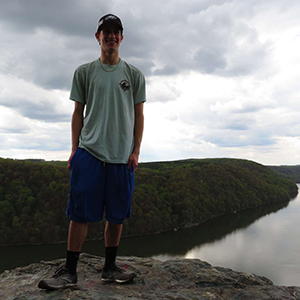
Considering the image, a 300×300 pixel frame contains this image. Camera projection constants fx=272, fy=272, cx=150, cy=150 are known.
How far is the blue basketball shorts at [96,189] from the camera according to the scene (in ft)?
8.33

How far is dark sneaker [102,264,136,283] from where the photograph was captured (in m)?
2.78

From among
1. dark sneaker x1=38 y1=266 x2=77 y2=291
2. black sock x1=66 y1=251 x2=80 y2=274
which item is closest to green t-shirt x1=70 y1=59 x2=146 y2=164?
black sock x1=66 y1=251 x2=80 y2=274

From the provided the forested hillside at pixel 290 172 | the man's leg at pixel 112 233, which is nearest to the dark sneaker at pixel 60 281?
the man's leg at pixel 112 233

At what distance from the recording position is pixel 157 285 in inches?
111

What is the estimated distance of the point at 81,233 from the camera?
263 centimetres

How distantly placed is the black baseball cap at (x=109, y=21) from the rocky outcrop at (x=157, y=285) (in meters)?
2.54

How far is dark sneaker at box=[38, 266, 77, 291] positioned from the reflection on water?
123 feet

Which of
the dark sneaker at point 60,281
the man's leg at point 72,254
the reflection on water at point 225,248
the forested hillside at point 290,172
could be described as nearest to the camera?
the dark sneaker at point 60,281

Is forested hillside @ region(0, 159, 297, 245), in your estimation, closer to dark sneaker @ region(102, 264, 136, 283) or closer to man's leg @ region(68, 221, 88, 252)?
dark sneaker @ region(102, 264, 136, 283)

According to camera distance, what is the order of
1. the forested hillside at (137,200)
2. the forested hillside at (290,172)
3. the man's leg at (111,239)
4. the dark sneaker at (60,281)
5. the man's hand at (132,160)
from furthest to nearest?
the forested hillside at (290,172) → the forested hillside at (137,200) → the man's leg at (111,239) → the man's hand at (132,160) → the dark sneaker at (60,281)

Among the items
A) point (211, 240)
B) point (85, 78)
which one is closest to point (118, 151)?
point (85, 78)

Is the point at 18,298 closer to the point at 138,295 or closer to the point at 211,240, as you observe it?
the point at 138,295

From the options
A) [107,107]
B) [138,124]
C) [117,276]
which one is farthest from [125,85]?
[117,276]

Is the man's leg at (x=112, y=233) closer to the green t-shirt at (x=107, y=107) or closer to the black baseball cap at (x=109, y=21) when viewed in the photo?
the green t-shirt at (x=107, y=107)
